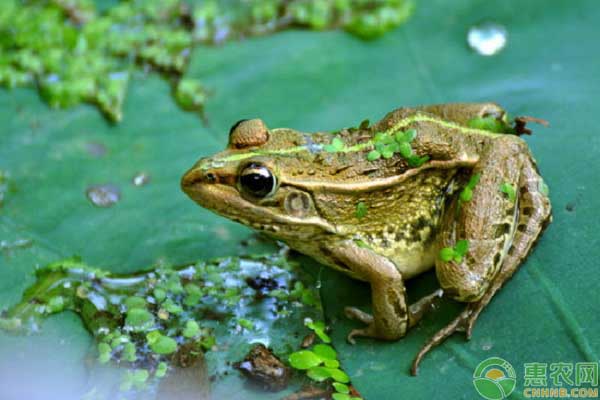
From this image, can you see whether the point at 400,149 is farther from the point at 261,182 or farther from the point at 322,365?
the point at 322,365

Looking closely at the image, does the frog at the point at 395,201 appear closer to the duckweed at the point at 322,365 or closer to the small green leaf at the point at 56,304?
the duckweed at the point at 322,365

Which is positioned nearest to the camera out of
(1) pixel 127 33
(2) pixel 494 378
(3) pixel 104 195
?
(2) pixel 494 378

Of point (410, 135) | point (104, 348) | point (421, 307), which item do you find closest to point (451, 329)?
point (421, 307)

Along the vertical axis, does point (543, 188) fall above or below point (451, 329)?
above

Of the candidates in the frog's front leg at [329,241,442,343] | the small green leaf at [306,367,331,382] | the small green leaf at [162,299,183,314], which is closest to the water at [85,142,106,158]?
the small green leaf at [162,299,183,314]

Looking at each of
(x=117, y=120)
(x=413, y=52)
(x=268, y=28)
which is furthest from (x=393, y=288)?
(x=268, y=28)

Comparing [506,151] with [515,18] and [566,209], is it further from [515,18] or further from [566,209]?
[515,18]
